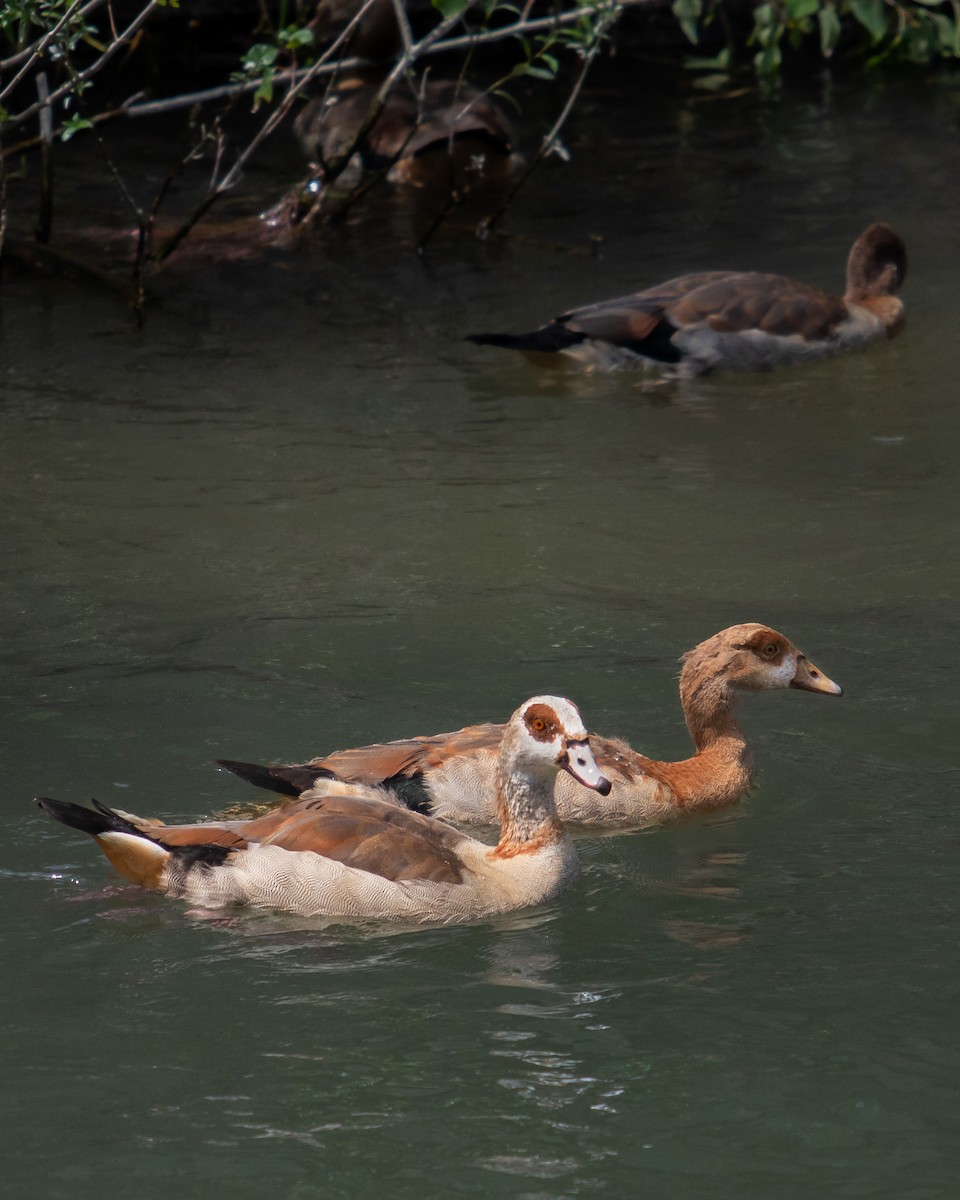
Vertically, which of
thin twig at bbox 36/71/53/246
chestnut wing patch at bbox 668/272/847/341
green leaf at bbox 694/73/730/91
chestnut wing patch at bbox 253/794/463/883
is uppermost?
green leaf at bbox 694/73/730/91

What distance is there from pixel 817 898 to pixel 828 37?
11.5 m

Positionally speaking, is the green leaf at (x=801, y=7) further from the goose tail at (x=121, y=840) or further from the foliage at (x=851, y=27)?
the goose tail at (x=121, y=840)

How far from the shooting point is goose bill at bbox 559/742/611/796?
19.0 ft

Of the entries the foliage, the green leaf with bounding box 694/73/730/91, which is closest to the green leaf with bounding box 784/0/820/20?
the foliage

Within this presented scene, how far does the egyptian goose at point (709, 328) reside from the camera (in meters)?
11.5

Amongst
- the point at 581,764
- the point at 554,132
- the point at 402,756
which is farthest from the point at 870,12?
the point at 581,764

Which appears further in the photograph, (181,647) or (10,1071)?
(181,647)

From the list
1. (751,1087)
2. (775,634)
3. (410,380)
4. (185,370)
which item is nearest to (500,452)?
(410,380)

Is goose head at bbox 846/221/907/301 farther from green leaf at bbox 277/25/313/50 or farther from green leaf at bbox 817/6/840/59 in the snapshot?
green leaf at bbox 277/25/313/50

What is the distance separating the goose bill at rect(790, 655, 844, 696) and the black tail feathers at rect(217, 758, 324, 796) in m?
1.84

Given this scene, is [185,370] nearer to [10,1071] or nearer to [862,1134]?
[10,1071]

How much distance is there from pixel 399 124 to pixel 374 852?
11285 millimetres

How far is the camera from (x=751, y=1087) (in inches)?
189

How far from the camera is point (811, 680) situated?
274 inches
